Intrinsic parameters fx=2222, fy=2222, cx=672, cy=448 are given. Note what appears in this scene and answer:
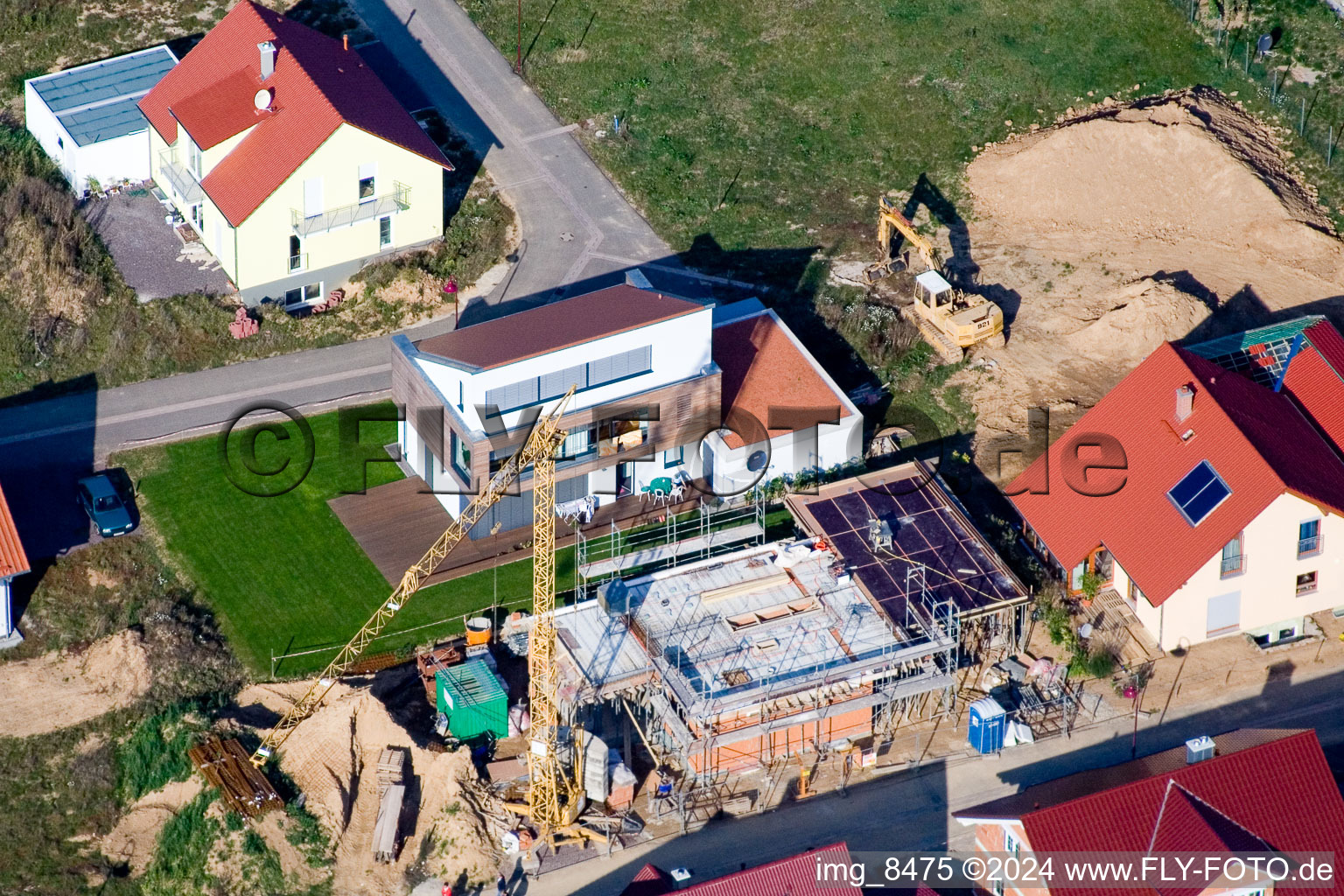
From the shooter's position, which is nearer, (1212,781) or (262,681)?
(1212,781)

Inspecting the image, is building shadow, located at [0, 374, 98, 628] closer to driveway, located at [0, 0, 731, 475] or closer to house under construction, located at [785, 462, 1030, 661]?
driveway, located at [0, 0, 731, 475]

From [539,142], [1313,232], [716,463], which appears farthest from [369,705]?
[1313,232]

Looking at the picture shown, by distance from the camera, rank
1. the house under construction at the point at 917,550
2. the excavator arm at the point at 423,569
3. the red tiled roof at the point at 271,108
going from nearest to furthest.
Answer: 1. the excavator arm at the point at 423,569
2. the house under construction at the point at 917,550
3. the red tiled roof at the point at 271,108

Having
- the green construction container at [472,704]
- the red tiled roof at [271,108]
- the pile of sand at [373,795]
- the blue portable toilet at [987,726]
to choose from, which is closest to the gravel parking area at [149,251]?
the red tiled roof at [271,108]

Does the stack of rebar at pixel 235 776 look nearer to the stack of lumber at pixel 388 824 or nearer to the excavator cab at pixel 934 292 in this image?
the stack of lumber at pixel 388 824

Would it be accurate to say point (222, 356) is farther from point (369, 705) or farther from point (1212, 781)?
point (1212, 781)

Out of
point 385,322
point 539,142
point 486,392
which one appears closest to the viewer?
point 486,392
